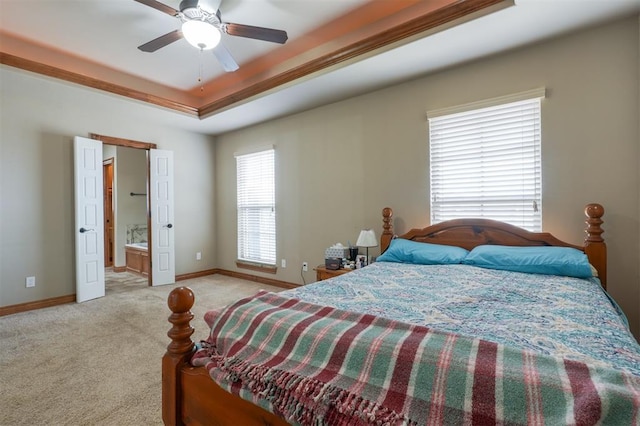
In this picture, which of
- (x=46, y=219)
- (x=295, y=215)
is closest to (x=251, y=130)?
(x=295, y=215)

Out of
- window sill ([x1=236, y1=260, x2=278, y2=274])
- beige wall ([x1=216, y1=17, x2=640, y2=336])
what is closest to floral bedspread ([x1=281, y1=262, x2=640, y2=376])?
beige wall ([x1=216, y1=17, x2=640, y2=336])

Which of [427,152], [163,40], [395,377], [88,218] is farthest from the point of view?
[88,218]

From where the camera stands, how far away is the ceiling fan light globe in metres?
2.36

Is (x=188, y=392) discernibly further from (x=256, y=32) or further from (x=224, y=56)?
(x=224, y=56)

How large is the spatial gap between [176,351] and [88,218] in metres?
3.64

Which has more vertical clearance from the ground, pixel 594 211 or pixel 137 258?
pixel 594 211

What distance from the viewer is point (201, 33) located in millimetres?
2393

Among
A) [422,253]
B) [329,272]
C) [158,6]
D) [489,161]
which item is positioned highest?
[158,6]

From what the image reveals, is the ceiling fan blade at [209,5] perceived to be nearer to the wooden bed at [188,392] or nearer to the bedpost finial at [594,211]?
the wooden bed at [188,392]

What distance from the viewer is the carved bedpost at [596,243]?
2314 millimetres

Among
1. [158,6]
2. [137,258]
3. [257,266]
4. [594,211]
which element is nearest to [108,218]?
[137,258]

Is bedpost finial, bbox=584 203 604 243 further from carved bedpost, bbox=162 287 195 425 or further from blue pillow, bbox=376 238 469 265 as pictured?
carved bedpost, bbox=162 287 195 425

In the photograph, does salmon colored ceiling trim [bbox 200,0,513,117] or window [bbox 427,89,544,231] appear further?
window [bbox 427,89,544,231]

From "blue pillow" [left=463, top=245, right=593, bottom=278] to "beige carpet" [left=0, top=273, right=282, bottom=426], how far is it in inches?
98.0
